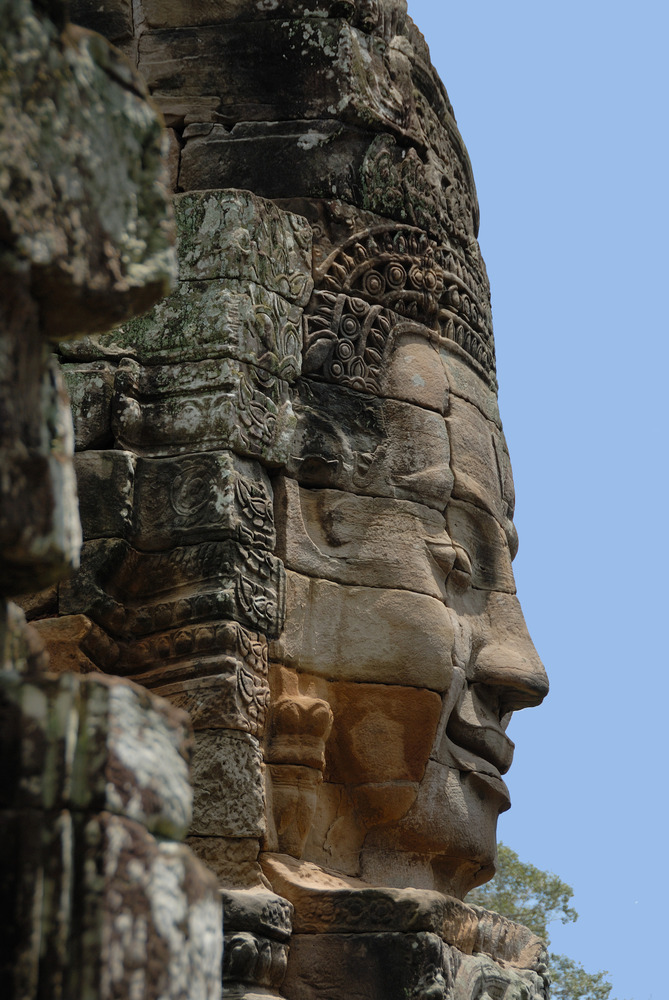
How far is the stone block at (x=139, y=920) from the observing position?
200cm

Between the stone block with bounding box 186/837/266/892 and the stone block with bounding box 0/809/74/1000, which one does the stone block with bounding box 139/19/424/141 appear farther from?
the stone block with bounding box 0/809/74/1000

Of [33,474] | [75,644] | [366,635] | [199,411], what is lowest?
[33,474]

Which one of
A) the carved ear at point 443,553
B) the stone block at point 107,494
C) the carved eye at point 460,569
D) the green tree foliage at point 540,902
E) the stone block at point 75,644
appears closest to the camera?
the stone block at point 75,644

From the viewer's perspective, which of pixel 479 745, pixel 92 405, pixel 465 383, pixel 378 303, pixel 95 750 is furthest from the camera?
pixel 465 383

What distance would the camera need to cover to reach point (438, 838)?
612 cm

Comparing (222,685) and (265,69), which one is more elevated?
(265,69)

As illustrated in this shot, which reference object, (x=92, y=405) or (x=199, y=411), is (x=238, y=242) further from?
(x=92, y=405)

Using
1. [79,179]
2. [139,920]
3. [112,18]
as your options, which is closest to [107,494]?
[112,18]

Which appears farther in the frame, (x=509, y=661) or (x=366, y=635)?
(x=509, y=661)

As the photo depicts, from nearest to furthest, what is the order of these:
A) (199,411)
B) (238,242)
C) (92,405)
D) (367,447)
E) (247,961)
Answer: (247,961)
(199,411)
(92,405)
(238,242)
(367,447)

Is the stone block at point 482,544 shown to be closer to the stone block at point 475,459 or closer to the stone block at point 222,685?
the stone block at point 475,459

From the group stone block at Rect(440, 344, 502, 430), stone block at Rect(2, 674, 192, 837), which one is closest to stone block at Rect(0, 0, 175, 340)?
stone block at Rect(2, 674, 192, 837)

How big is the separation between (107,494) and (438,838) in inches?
77.5

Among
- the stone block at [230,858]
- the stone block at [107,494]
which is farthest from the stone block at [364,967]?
the stone block at [107,494]
